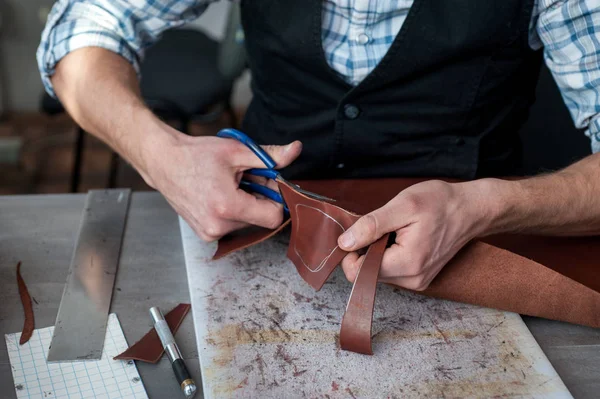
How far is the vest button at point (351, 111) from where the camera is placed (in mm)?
1163

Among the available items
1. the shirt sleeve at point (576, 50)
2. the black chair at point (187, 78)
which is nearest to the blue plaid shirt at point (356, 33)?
the shirt sleeve at point (576, 50)

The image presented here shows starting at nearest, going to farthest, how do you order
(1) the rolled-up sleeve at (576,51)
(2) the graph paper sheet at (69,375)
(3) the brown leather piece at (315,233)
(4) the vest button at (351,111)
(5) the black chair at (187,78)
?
(2) the graph paper sheet at (69,375), (3) the brown leather piece at (315,233), (1) the rolled-up sleeve at (576,51), (4) the vest button at (351,111), (5) the black chair at (187,78)

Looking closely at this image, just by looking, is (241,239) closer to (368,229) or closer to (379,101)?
(368,229)

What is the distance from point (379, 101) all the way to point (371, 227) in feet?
1.30

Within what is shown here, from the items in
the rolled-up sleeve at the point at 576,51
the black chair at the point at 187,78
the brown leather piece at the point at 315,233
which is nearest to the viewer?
the brown leather piece at the point at 315,233

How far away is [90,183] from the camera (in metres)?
3.03

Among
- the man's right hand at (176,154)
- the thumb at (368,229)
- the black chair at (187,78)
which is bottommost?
the black chair at (187,78)

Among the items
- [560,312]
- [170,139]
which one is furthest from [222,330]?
[560,312]

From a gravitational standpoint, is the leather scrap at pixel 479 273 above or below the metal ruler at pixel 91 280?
above

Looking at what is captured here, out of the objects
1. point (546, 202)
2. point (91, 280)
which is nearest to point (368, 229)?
point (546, 202)

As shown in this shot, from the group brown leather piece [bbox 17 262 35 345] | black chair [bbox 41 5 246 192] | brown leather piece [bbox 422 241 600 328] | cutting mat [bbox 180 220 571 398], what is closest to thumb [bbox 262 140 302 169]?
cutting mat [bbox 180 220 571 398]

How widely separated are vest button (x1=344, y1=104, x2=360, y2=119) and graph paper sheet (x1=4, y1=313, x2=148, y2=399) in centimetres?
55

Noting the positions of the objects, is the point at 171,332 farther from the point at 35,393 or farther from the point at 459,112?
the point at 459,112

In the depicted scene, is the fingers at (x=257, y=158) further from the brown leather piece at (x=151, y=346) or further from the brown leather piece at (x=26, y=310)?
the brown leather piece at (x=26, y=310)
